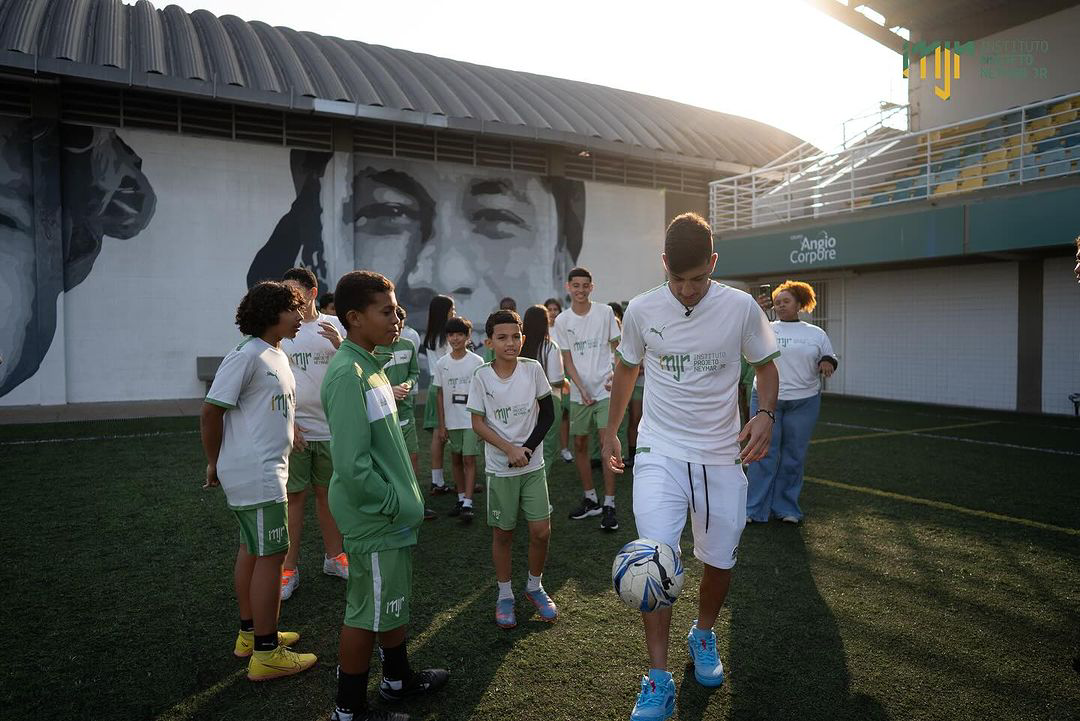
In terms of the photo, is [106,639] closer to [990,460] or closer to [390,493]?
[390,493]

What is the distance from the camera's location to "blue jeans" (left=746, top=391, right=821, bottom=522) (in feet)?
18.9

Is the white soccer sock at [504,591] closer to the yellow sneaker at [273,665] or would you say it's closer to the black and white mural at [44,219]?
the yellow sneaker at [273,665]

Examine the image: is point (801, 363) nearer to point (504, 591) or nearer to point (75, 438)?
point (504, 591)

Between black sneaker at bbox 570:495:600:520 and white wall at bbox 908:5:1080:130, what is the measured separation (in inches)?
655

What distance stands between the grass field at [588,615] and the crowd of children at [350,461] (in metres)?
0.25

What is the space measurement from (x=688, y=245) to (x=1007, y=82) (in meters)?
18.6

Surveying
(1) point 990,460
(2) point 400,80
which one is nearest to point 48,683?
(1) point 990,460

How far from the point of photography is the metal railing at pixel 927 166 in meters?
13.0

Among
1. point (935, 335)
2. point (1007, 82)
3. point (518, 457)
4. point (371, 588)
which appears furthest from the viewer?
point (1007, 82)

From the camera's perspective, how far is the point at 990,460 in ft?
27.5

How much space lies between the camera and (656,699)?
9.12 feet

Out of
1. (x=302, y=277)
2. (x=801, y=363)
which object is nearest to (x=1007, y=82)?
(x=801, y=363)

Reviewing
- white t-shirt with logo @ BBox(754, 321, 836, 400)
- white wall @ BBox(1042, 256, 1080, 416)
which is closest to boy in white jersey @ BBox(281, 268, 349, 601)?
white t-shirt with logo @ BBox(754, 321, 836, 400)

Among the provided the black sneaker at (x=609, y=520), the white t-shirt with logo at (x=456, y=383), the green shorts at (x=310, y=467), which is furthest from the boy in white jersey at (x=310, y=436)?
the black sneaker at (x=609, y=520)
